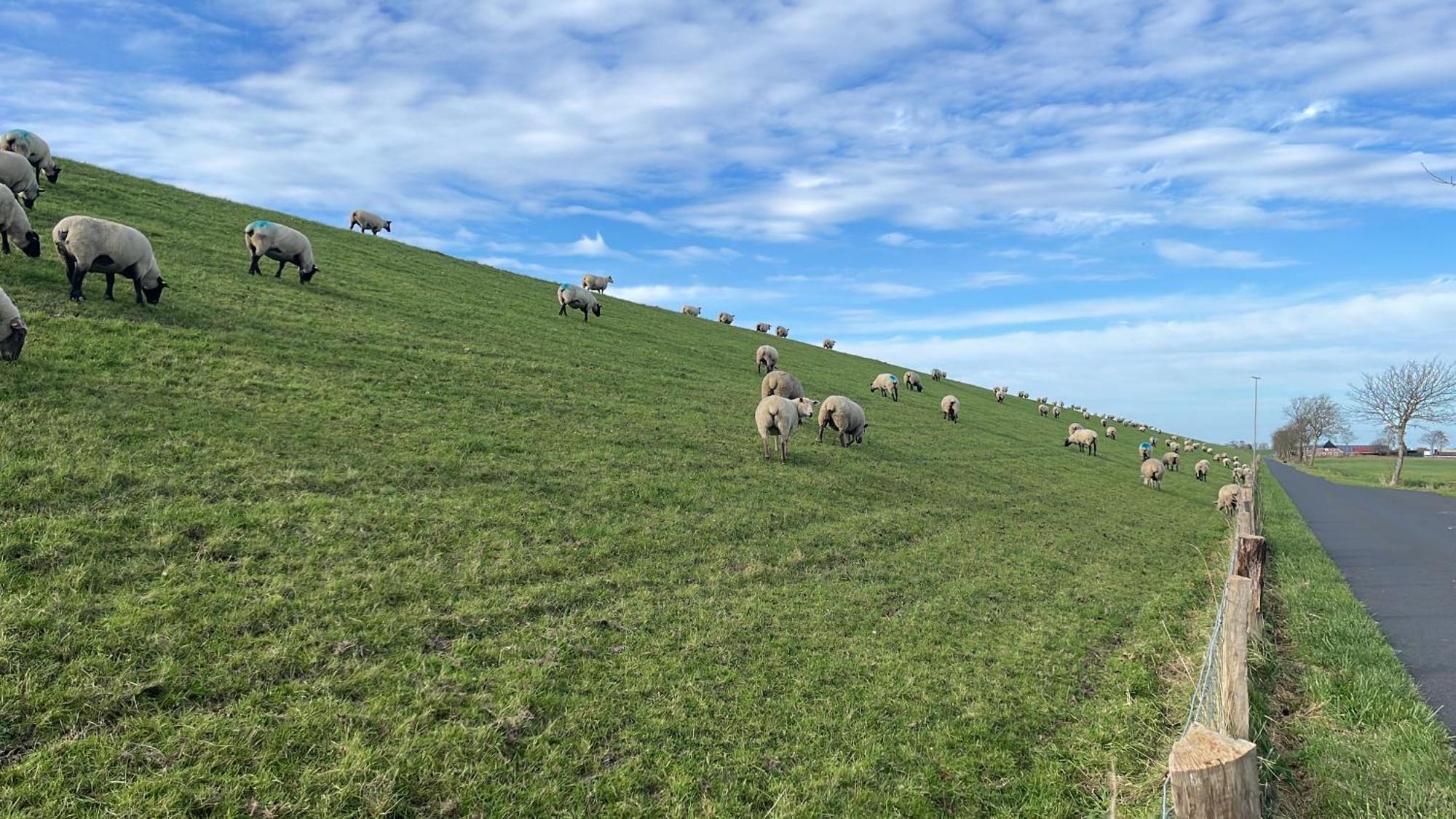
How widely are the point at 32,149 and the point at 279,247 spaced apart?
1073cm

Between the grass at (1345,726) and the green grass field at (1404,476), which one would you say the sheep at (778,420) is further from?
the green grass field at (1404,476)

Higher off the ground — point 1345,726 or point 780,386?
point 780,386

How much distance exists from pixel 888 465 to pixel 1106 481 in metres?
15.7

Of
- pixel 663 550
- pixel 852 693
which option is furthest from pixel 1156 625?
pixel 663 550

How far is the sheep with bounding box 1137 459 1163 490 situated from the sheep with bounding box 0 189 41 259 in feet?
141

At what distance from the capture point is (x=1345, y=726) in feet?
24.3

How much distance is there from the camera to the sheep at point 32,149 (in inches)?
929

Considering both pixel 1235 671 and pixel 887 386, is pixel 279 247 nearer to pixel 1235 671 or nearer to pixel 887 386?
pixel 1235 671

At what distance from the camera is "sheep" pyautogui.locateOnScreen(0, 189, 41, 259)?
15992mm

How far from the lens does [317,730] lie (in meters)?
5.32

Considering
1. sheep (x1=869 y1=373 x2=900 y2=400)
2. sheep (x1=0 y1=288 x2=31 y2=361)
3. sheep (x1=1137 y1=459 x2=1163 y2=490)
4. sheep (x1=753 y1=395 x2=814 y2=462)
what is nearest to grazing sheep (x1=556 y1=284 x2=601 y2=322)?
A: sheep (x1=869 y1=373 x2=900 y2=400)

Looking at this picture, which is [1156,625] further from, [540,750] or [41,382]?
[41,382]

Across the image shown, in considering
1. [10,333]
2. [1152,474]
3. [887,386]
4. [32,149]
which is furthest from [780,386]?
[32,149]

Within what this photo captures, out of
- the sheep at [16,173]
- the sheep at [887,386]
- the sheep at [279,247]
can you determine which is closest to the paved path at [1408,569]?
the sheep at [887,386]
